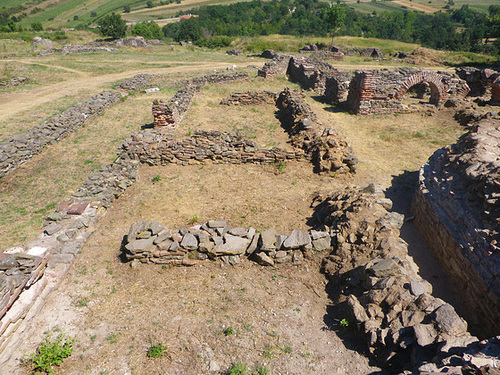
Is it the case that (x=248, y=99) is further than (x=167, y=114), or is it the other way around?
(x=248, y=99)

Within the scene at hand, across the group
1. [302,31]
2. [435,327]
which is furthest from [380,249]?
[302,31]

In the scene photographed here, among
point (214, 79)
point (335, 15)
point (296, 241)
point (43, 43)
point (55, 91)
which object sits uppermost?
point (335, 15)

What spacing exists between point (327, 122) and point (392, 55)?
3619 centimetres

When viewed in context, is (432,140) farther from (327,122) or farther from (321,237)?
(321,237)

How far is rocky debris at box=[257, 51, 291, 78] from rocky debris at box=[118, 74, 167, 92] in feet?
31.2

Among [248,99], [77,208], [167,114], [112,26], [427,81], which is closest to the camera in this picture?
[77,208]

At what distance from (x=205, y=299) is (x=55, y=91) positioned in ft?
85.9

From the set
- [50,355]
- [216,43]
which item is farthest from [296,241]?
[216,43]

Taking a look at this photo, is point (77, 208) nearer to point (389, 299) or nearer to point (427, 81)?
point (389, 299)

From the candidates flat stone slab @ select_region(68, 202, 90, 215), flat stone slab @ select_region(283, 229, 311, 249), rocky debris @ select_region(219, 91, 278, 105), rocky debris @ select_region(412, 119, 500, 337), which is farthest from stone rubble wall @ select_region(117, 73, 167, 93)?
rocky debris @ select_region(412, 119, 500, 337)

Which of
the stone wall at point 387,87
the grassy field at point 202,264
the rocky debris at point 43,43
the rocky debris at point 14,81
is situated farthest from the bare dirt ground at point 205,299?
the rocky debris at point 43,43

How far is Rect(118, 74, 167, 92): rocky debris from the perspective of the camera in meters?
24.9

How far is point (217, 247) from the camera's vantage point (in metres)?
7.40

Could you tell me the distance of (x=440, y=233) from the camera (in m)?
7.43
